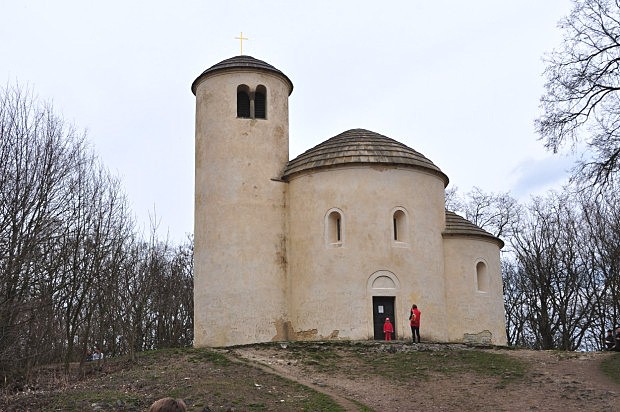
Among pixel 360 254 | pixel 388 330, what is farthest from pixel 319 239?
pixel 388 330

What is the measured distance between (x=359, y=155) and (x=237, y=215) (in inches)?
199

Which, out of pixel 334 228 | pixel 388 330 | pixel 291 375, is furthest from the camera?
pixel 334 228

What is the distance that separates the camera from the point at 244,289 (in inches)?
1126

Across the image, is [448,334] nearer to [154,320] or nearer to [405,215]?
[405,215]

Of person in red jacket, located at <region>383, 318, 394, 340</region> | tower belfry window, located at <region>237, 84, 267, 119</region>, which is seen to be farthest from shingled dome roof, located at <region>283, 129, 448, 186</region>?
person in red jacket, located at <region>383, 318, 394, 340</region>

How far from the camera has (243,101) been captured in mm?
31219

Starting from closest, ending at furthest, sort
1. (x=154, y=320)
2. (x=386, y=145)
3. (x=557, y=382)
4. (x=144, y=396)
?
(x=144, y=396), (x=557, y=382), (x=386, y=145), (x=154, y=320)

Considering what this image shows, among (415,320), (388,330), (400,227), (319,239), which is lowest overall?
(388,330)

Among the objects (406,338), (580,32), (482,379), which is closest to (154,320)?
(406,338)

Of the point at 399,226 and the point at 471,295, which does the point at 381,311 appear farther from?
the point at 471,295

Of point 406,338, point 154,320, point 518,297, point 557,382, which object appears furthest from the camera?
point 518,297

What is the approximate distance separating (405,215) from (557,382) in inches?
383

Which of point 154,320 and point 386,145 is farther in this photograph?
point 154,320

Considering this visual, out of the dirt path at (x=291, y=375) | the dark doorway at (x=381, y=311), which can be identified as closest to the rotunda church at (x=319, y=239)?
the dark doorway at (x=381, y=311)
